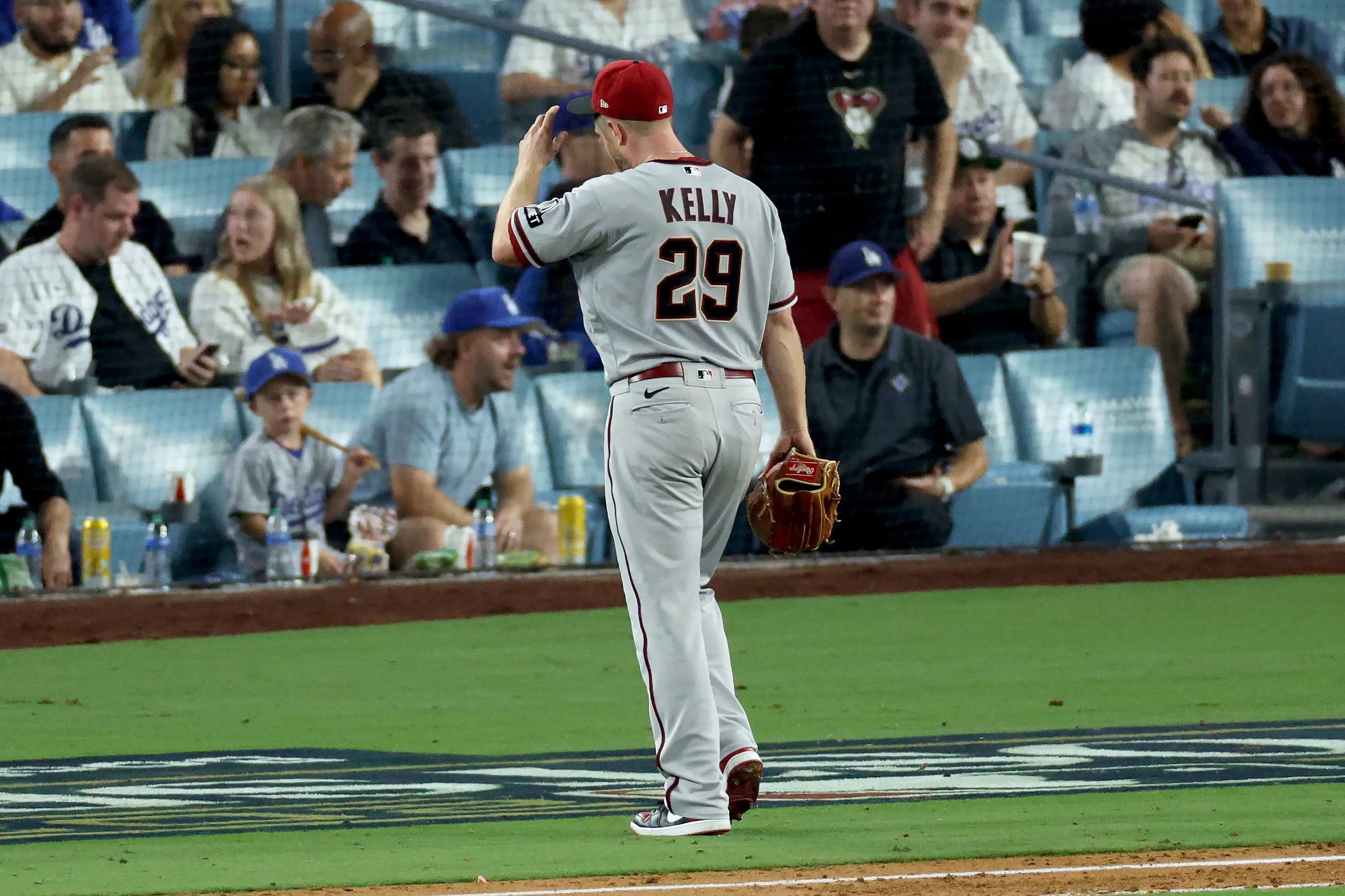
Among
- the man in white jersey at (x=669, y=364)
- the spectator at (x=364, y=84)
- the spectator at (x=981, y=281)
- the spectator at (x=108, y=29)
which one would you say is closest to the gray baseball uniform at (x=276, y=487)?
the spectator at (x=364, y=84)

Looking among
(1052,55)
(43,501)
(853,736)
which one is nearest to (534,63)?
(1052,55)

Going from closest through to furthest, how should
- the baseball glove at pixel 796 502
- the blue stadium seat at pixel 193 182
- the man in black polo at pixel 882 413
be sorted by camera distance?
1. the baseball glove at pixel 796 502
2. the man in black polo at pixel 882 413
3. the blue stadium seat at pixel 193 182

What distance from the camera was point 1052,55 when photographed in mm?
11469

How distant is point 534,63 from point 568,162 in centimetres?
117

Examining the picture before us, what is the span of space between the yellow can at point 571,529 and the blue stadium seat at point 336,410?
915mm

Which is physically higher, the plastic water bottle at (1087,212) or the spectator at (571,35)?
the spectator at (571,35)

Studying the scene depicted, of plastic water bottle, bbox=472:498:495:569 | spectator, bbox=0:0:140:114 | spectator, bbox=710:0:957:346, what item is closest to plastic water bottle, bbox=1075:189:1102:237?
spectator, bbox=710:0:957:346

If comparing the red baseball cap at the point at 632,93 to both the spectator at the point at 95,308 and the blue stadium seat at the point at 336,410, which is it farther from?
the spectator at the point at 95,308

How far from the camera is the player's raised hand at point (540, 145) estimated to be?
4.14 meters

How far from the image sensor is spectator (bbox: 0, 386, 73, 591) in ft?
27.2

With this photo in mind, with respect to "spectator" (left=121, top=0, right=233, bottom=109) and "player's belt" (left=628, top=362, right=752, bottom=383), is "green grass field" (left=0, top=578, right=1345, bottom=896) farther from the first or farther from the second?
"spectator" (left=121, top=0, right=233, bottom=109)

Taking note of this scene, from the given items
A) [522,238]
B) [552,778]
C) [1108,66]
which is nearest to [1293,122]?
[1108,66]

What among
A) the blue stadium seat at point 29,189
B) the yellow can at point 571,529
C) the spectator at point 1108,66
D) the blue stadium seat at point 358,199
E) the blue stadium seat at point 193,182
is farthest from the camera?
the spectator at point 1108,66

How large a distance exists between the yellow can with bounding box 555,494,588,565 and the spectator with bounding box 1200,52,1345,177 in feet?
13.3
